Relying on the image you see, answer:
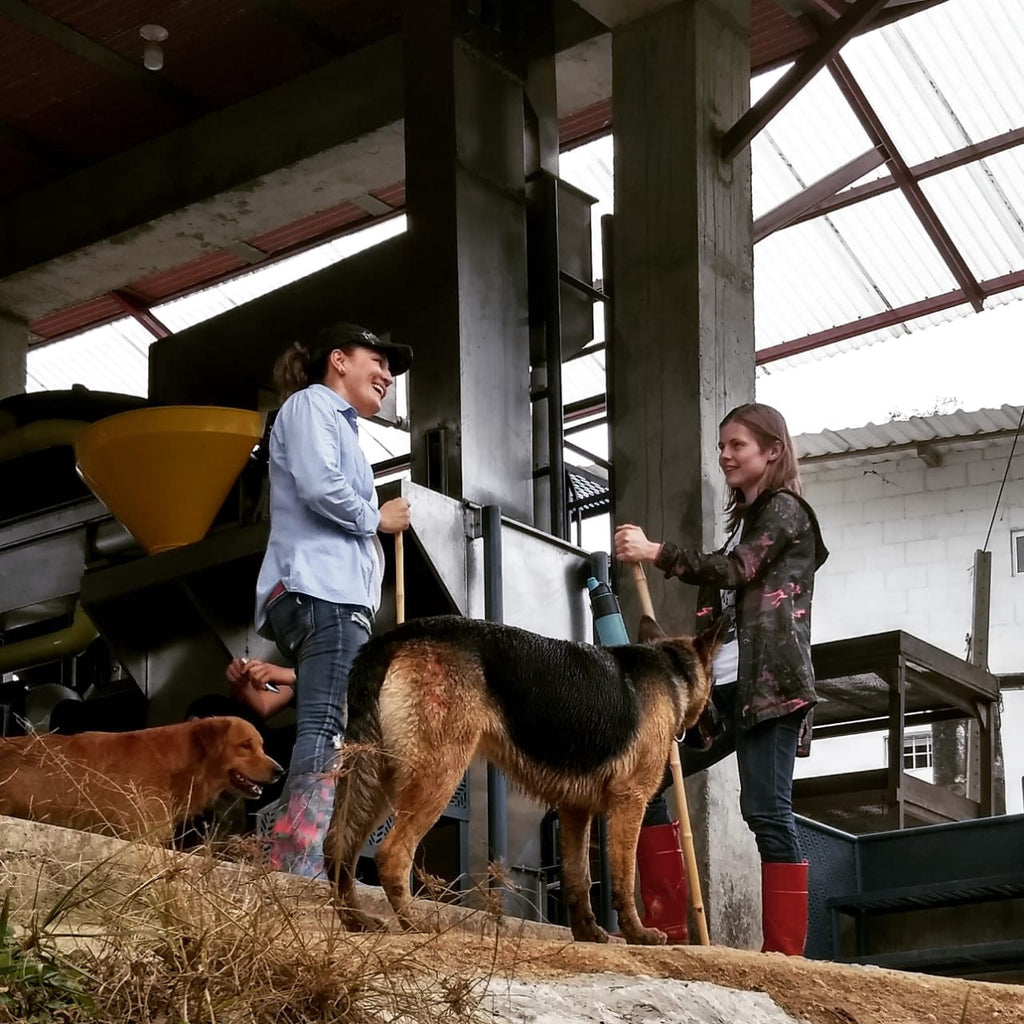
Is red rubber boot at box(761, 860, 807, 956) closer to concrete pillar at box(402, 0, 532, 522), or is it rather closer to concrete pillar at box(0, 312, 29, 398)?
concrete pillar at box(402, 0, 532, 522)

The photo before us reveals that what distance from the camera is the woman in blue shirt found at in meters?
5.18

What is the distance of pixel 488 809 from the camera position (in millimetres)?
6758

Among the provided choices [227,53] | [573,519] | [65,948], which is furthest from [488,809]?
[227,53]

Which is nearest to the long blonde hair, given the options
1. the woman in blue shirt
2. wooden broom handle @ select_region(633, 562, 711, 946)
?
wooden broom handle @ select_region(633, 562, 711, 946)

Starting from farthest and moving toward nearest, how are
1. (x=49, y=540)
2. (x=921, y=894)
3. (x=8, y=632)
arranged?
(x=8, y=632), (x=49, y=540), (x=921, y=894)

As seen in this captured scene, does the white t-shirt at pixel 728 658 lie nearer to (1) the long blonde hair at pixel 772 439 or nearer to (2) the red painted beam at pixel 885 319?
(1) the long blonde hair at pixel 772 439

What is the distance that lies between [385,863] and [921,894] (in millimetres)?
3579

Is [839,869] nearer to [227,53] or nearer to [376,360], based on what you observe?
[376,360]

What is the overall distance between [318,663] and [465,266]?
3.43 m

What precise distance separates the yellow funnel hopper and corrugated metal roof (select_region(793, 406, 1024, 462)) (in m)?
9.33

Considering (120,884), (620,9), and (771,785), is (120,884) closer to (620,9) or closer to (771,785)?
(771,785)

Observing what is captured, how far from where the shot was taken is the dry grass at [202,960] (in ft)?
10.1

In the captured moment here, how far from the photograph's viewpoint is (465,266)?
830cm

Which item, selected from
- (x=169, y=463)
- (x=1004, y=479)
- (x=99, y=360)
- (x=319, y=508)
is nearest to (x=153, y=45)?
(x=169, y=463)
